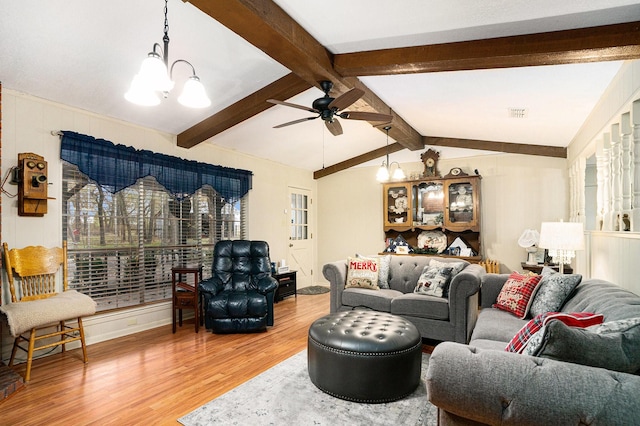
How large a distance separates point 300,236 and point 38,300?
4.65 meters

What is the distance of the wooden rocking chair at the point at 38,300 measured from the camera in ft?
9.23

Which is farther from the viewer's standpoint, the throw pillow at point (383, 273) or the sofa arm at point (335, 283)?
the throw pillow at point (383, 273)

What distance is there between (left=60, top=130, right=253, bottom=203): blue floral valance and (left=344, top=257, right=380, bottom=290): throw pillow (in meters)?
2.29

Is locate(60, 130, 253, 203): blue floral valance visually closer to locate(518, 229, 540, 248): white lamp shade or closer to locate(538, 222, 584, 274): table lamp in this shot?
locate(538, 222, 584, 274): table lamp

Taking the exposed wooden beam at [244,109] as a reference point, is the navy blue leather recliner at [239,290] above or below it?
below

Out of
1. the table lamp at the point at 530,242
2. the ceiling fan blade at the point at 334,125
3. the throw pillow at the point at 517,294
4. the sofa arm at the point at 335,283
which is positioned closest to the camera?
the throw pillow at the point at 517,294

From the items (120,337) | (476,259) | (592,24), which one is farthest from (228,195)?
(592,24)

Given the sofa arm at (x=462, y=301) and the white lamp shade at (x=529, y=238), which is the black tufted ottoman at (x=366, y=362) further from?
the white lamp shade at (x=529, y=238)

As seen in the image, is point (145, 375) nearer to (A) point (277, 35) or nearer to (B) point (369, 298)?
(B) point (369, 298)

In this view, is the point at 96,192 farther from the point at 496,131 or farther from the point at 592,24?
the point at 496,131

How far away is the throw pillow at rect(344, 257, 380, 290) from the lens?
4.33 meters

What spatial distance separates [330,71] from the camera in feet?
10.3

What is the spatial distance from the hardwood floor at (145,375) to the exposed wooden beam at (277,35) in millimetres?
2651

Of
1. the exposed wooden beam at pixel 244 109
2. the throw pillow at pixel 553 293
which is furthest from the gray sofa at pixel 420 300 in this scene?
the exposed wooden beam at pixel 244 109
